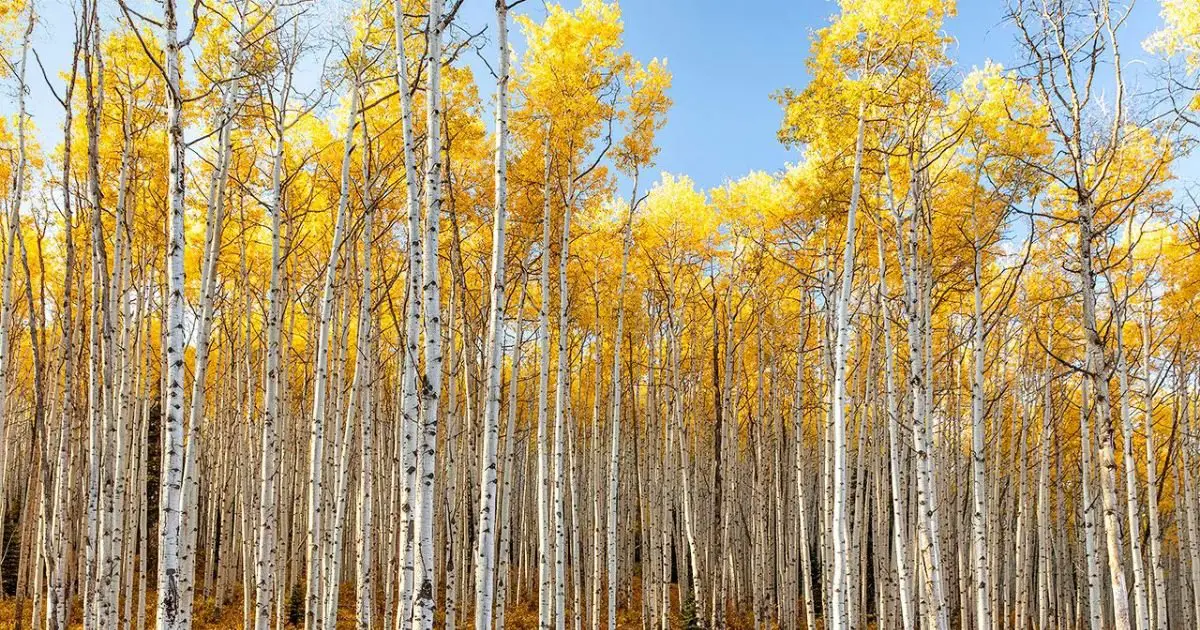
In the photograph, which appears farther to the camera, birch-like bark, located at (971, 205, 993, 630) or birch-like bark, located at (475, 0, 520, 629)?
birch-like bark, located at (971, 205, 993, 630)

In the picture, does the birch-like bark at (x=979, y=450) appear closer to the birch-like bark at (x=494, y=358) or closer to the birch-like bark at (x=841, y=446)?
the birch-like bark at (x=841, y=446)

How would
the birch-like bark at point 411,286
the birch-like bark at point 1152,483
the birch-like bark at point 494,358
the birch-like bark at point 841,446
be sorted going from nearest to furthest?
the birch-like bark at point 411,286 → the birch-like bark at point 494,358 → the birch-like bark at point 841,446 → the birch-like bark at point 1152,483

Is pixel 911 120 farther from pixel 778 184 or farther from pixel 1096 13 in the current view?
pixel 778 184

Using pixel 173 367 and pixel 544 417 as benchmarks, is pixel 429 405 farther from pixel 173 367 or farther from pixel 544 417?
pixel 544 417

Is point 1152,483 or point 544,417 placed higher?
point 544,417

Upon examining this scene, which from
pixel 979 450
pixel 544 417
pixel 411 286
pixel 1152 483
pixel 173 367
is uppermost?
pixel 411 286

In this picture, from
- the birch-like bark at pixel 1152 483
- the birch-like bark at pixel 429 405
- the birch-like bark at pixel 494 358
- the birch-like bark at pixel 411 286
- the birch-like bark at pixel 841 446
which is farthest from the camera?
the birch-like bark at pixel 1152 483

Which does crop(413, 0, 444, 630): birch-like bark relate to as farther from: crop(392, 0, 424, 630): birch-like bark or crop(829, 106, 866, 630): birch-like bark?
crop(829, 106, 866, 630): birch-like bark

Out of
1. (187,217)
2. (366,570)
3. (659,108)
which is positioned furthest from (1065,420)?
(187,217)

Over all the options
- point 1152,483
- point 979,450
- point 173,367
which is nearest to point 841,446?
point 979,450

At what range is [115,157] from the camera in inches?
319

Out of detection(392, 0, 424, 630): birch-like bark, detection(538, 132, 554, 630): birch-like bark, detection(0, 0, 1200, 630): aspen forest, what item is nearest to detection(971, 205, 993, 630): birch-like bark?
detection(0, 0, 1200, 630): aspen forest

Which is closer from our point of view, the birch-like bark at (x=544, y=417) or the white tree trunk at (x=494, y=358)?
the white tree trunk at (x=494, y=358)

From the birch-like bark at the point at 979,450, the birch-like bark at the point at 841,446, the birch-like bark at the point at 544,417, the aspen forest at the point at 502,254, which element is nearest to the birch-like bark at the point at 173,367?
the aspen forest at the point at 502,254
